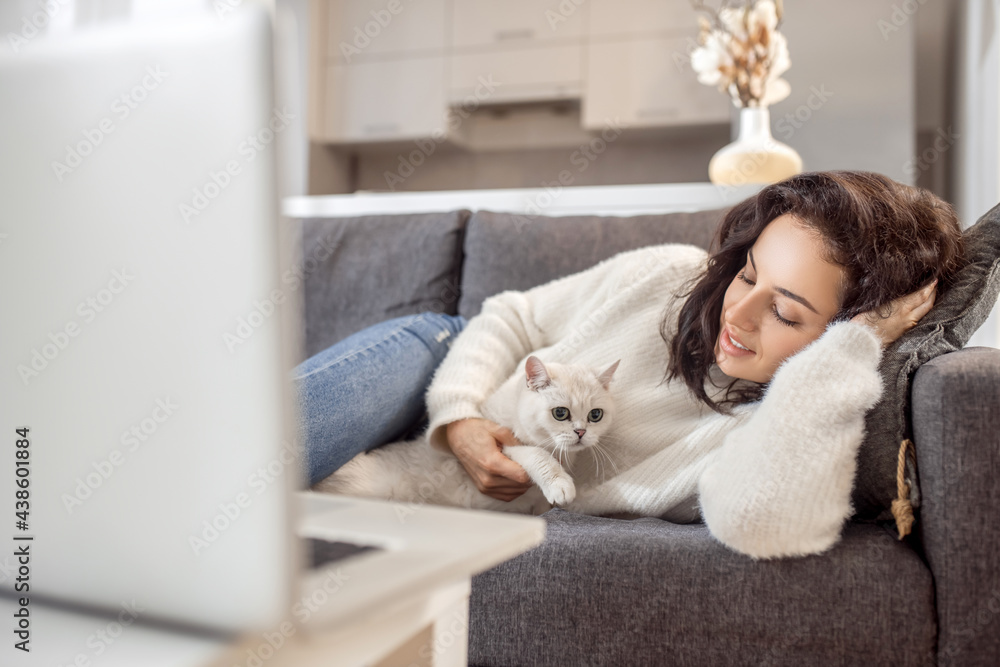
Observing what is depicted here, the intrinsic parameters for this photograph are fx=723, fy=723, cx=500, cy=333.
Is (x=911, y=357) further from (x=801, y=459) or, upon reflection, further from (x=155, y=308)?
(x=155, y=308)

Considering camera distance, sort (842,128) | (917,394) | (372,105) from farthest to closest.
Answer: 1. (372,105)
2. (842,128)
3. (917,394)

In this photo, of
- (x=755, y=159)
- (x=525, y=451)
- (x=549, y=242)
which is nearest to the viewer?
(x=525, y=451)

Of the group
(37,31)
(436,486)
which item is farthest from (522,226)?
(37,31)

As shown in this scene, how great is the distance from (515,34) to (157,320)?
379 cm

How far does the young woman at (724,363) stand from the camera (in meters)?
0.84

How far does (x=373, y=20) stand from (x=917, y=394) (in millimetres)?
3761

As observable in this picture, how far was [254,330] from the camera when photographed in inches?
11.5

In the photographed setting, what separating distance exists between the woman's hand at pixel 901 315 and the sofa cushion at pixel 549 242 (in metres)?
0.58

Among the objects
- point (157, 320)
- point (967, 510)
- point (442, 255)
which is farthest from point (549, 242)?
point (157, 320)

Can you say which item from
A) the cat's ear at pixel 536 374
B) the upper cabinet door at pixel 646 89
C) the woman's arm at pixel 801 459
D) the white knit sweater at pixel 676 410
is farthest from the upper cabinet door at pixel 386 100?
the woman's arm at pixel 801 459

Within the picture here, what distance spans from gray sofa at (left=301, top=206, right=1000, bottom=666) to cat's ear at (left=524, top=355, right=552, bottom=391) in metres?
0.31

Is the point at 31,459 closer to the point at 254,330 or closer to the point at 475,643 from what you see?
the point at 254,330

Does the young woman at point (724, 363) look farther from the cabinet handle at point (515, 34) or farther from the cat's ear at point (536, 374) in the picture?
the cabinet handle at point (515, 34)

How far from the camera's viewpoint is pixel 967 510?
788 millimetres
